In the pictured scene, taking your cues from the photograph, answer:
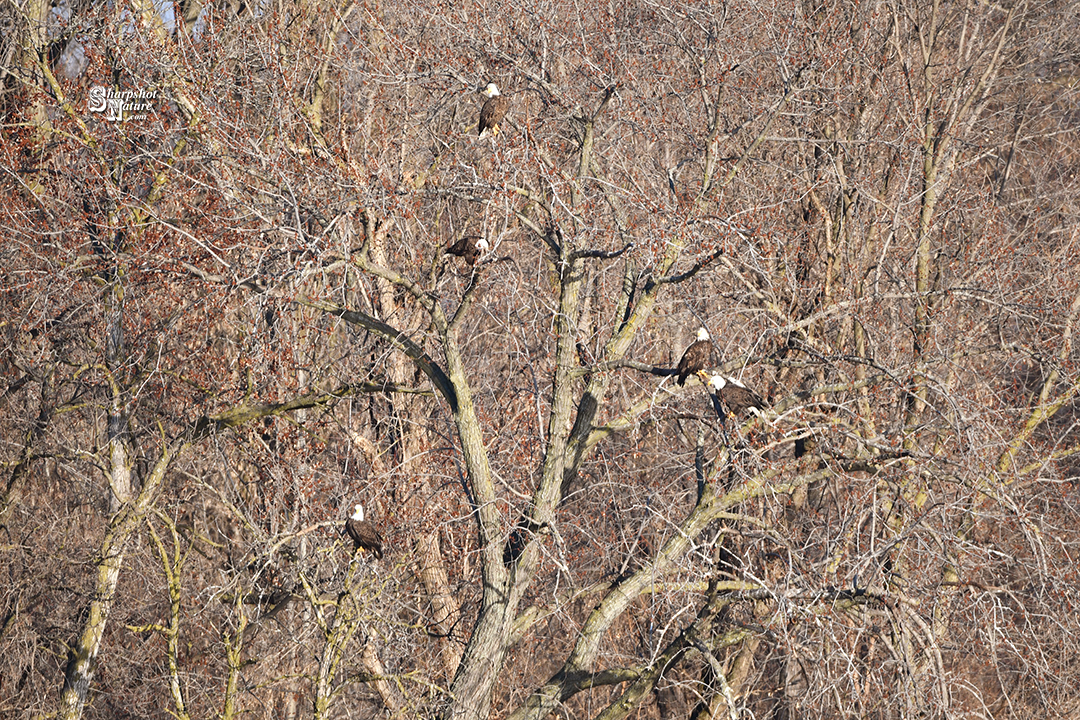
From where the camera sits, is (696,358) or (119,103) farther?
(119,103)

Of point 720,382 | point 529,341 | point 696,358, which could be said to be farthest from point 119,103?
point 720,382

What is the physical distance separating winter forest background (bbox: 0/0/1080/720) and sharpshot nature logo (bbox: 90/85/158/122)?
1.9 inches

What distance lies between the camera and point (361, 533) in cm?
746

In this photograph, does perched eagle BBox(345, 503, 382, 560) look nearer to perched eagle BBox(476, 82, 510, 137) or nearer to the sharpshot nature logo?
perched eagle BBox(476, 82, 510, 137)

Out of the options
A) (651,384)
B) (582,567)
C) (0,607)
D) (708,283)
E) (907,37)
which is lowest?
(582,567)

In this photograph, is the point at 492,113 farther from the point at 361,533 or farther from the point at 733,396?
the point at 361,533

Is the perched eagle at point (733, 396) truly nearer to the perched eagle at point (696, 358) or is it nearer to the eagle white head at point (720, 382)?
the eagle white head at point (720, 382)

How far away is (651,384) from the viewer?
34.3ft

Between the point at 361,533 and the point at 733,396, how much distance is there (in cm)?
271

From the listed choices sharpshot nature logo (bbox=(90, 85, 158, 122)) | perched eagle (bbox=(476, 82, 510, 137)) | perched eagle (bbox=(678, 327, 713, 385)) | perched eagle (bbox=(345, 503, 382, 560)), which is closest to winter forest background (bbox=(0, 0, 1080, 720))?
sharpshot nature logo (bbox=(90, 85, 158, 122))

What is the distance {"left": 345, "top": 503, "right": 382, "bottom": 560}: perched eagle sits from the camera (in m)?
7.44

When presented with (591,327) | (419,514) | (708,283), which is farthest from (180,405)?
(708,283)

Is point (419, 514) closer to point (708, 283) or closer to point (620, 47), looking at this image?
point (708, 283)

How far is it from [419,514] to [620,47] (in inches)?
180
